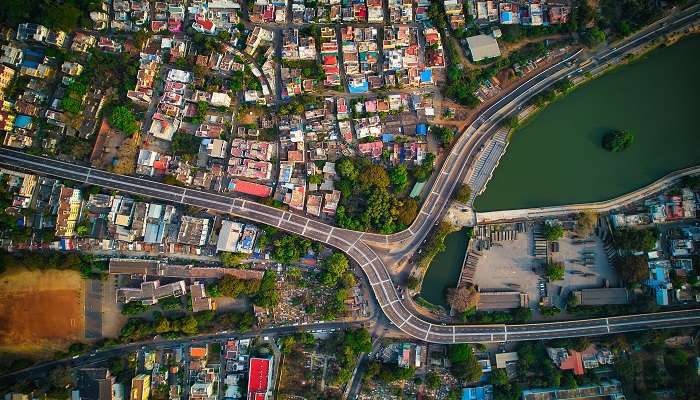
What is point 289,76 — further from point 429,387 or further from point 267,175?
point 429,387

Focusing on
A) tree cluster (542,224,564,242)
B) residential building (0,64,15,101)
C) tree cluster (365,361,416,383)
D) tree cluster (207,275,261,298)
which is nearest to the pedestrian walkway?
tree cluster (542,224,564,242)

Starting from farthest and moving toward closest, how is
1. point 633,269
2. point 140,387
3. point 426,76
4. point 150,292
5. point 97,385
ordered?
point 426,76, point 150,292, point 140,387, point 97,385, point 633,269

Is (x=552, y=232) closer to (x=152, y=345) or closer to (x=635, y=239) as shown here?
(x=635, y=239)

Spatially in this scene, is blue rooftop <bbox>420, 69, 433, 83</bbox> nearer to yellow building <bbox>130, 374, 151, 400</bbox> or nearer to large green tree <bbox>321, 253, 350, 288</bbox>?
large green tree <bbox>321, 253, 350, 288</bbox>

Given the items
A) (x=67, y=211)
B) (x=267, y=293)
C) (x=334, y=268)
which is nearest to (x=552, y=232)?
(x=334, y=268)

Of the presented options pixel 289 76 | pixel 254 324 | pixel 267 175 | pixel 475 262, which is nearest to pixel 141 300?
pixel 254 324

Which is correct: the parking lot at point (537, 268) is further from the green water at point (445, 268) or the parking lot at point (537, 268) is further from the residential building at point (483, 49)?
the residential building at point (483, 49)

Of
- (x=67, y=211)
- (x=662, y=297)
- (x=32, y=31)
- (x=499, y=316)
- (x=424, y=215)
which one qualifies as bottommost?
(x=499, y=316)
